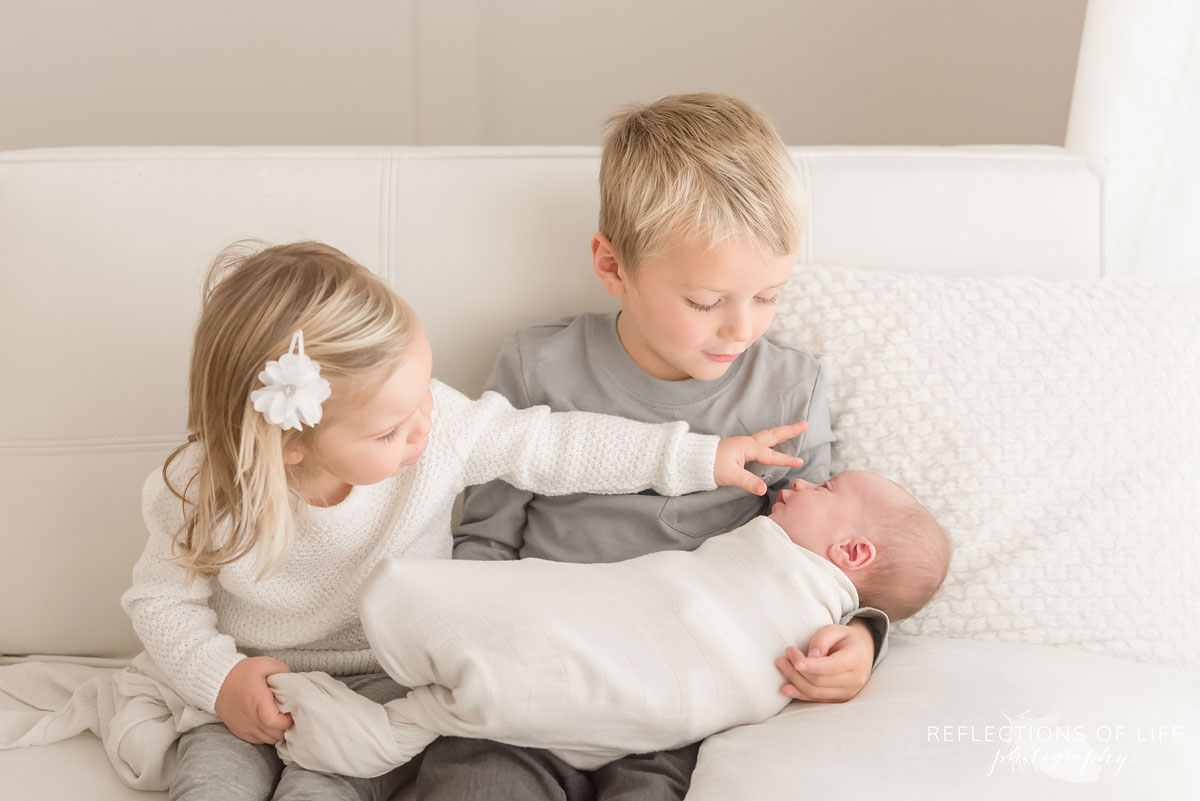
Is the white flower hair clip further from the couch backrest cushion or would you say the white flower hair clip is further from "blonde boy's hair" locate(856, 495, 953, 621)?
"blonde boy's hair" locate(856, 495, 953, 621)

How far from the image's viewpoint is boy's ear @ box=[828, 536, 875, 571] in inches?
45.5

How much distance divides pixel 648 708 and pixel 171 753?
57 centimetres

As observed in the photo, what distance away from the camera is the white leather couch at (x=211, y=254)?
4.36ft

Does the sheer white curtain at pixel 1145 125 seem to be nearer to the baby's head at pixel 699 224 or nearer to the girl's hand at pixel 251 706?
the baby's head at pixel 699 224

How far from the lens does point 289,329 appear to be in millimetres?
958

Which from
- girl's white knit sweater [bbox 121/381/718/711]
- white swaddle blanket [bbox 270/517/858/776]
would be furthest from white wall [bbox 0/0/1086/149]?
white swaddle blanket [bbox 270/517/858/776]

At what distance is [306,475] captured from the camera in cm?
110

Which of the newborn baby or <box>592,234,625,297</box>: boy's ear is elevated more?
<box>592,234,625,297</box>: boy's ear

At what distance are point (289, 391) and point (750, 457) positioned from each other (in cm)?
57

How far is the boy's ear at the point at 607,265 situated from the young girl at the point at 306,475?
6.6 inches

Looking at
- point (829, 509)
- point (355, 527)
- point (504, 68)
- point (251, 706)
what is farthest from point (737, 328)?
point (504, 68)

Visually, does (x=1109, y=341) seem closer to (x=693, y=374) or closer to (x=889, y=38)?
(x=693, y=374)

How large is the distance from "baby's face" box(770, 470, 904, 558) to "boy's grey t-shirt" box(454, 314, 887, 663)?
6cm

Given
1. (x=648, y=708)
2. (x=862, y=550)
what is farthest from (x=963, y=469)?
(x=648, y=708)
